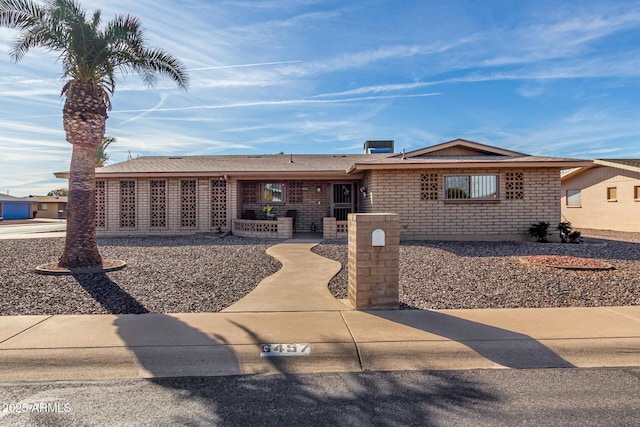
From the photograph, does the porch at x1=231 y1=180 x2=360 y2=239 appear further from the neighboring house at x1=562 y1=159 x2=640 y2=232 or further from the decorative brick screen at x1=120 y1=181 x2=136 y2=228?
the neighboring house at x1=562 y1=159 x2=640 y2=232

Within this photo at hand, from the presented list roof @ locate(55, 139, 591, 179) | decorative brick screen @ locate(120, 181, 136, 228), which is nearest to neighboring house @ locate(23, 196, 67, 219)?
roof @ locate(55, 139, 591, 179)

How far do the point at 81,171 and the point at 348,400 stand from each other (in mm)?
8596

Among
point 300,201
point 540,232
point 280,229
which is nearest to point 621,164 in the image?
point 540,232

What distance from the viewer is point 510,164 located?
44.7 ft

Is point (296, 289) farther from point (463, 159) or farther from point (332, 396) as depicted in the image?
point (463, 159)

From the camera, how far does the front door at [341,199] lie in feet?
60.2

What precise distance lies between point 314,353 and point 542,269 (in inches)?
262

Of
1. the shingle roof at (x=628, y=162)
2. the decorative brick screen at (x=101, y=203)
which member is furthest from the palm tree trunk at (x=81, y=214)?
the shingle roof at (x=628, y=162)

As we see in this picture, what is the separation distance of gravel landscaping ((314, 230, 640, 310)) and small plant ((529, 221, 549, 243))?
7.40 ft

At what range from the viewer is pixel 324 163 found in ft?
63.0

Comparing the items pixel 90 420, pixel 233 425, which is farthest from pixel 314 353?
pixel 90 420

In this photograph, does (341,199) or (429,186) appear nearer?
(429,186)

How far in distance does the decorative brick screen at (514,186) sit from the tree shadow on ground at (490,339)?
419 inches

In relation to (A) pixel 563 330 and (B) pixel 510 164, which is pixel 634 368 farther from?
(B) pixel 510 164
